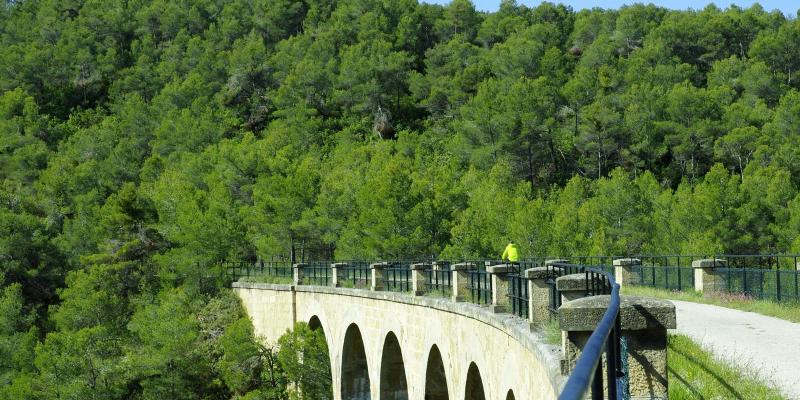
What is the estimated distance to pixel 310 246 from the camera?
58.4m

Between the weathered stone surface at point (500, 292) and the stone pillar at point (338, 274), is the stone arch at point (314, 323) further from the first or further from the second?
the weathered stone surface at point (500, 292)

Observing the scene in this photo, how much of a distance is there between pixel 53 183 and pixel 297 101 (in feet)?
109

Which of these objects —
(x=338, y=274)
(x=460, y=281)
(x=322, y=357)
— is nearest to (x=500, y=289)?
(x=460, y=281)

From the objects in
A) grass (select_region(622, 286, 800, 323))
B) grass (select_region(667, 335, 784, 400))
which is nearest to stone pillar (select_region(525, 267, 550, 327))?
grass (select_region(667, 335, 784, 400))

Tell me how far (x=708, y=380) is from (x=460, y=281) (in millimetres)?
9965

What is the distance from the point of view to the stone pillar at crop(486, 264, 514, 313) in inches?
611

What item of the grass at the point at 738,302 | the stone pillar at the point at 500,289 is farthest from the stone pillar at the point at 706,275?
the stone pillar at the point at 500,289

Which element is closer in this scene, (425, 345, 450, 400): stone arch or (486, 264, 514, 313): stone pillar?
(486, 264, 514, 313): stone pillar

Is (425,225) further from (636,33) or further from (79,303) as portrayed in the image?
(636,33)

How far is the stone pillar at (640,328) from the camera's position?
720 centimetres

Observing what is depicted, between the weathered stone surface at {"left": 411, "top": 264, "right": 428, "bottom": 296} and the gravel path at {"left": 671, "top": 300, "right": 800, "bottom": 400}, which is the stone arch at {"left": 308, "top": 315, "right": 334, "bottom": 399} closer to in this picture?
the weathered stone surface at {"left": 411, "top": 264, "right": 428, "bottom": 296}

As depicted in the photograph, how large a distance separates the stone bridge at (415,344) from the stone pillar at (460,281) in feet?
0.87

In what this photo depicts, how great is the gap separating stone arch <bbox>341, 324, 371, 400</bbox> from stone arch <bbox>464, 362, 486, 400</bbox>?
14331mm

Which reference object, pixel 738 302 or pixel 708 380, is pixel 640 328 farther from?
pixel 738 302
